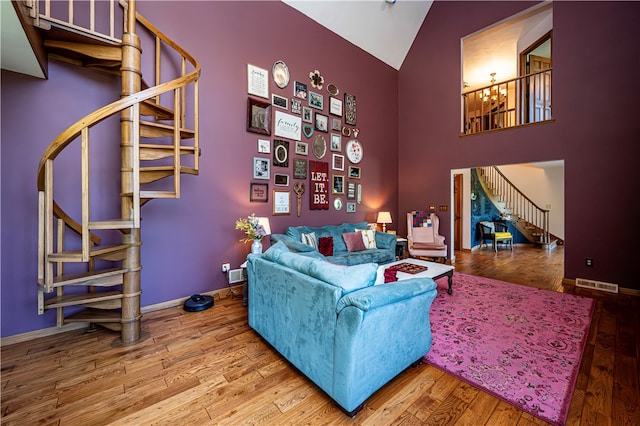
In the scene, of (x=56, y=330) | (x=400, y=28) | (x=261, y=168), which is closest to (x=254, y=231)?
(x=261, y=168)

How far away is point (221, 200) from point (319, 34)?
11.2ft

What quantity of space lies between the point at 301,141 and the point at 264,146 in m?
0.72

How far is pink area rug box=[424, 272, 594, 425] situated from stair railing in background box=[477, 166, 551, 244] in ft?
16.8

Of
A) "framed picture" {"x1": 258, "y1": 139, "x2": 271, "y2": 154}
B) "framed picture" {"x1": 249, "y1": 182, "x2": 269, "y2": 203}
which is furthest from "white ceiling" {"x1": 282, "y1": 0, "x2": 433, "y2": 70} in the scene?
"framed picture" {"x1": 249, "y1": 182, "x2": 269, "y2": 203}

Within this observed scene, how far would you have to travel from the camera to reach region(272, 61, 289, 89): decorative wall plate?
13.2ft

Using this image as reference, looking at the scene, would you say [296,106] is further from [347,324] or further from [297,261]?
[347,324]

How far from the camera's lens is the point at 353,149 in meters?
5.27

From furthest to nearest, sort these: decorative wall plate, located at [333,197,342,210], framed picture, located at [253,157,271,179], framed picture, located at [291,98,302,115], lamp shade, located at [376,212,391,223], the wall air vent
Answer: lamp shade, located at [376,212,391,223], decorative wall plate, located at [333,197,342,210], framed picture, located at [291,98,302,115], framed picture, located at [253,157,271,179], the wall air vent

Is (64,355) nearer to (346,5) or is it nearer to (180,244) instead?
(180,244)

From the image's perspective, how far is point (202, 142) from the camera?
132 inches

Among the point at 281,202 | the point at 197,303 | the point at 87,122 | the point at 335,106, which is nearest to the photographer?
the point at 87,122

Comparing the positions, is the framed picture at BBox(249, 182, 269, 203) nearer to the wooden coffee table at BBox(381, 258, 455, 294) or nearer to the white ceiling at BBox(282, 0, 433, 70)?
the wooden coffee table at BBox(381, 258, 455, 294)

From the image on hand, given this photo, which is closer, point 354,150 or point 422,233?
point 354,150

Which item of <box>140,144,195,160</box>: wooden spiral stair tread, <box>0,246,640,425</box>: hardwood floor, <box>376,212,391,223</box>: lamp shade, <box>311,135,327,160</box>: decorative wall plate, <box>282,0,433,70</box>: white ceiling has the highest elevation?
<box>282,0,433,70</box>: white ceiling
